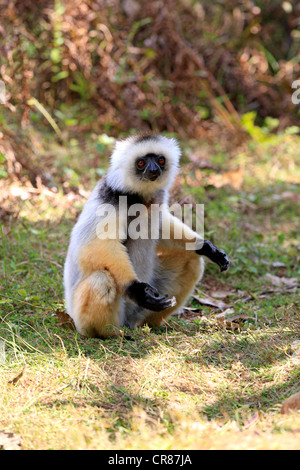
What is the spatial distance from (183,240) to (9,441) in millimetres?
2615

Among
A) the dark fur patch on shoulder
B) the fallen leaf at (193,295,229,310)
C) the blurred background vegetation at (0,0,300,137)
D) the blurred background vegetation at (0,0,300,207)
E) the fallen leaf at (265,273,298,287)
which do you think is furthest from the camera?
the blurred background vegetation at (0,0,300,137)

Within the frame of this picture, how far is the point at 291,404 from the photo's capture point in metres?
3.41

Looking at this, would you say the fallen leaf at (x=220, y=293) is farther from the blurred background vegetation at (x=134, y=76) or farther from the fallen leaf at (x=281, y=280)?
the blurred background vegetation at (x=134, y=76)

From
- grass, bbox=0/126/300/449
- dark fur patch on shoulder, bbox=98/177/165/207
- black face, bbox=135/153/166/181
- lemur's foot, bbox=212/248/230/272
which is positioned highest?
black face, bbox=135/153/166/181

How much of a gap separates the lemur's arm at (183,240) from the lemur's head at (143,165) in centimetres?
40

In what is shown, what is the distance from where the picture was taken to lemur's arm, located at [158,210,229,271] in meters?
5.22

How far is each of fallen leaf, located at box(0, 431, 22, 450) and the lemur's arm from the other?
8.14 ft

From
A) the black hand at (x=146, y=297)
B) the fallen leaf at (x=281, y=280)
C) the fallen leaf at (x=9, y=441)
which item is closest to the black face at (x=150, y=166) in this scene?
the black hand at (x=146, y=297)

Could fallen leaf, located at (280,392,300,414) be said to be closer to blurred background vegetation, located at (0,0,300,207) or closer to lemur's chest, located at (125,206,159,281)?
lemur's chest, located at (125,206,159,281)

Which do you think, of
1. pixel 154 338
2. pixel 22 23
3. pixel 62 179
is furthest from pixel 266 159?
pixel 154 338

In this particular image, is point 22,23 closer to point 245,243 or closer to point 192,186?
point 192,186

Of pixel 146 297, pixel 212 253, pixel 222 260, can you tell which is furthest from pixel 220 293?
pixel 146 297

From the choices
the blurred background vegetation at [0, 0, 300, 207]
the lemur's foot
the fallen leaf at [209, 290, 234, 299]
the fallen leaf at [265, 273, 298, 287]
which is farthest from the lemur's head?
the blurred background vegetation at [0, 0, 300, 207]

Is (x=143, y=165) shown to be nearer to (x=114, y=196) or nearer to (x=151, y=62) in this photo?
(x=114, y=196)
